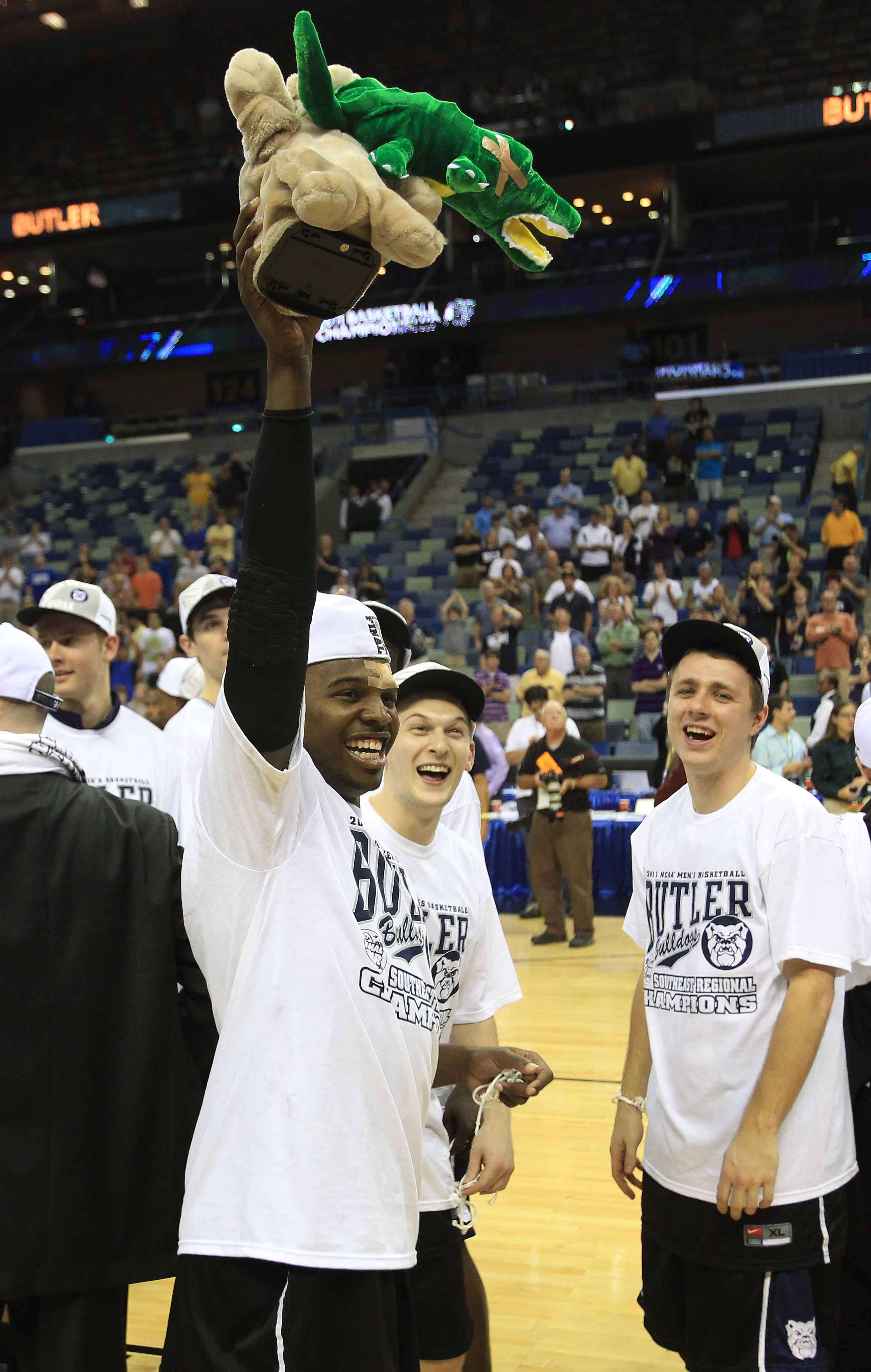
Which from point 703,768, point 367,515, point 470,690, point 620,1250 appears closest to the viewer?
point 703,768

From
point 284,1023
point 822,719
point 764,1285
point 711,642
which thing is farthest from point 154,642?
point 284,1023

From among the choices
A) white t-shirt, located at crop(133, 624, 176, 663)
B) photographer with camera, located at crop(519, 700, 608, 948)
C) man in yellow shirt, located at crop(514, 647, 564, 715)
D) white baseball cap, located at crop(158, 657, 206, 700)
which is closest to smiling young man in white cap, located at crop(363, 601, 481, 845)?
white baseball cap, located at crop(158, 657, 206, 700)

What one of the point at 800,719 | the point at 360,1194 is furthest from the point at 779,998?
the point at 800,719

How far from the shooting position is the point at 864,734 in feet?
9.91

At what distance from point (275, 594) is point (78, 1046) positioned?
3.58ft

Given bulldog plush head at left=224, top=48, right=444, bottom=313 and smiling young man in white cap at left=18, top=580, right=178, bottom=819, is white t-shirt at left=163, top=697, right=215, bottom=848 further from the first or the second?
bulldog plush head at left=224, top=48, right=444, bottom=313

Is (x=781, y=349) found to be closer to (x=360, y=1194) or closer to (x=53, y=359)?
(x=53, y=359)

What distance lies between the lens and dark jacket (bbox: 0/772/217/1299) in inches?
85.9

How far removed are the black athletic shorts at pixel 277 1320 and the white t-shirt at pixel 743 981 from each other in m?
1.01

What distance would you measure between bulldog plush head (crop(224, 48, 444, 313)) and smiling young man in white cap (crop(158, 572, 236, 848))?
246 cm

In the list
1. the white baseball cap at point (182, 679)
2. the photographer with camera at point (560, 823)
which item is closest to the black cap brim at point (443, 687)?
the white baseball cap at point (182, 679)

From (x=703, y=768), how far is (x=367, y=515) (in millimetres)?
17960

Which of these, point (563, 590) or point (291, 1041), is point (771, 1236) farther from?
point (563, 590)

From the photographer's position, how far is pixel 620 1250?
417cm
